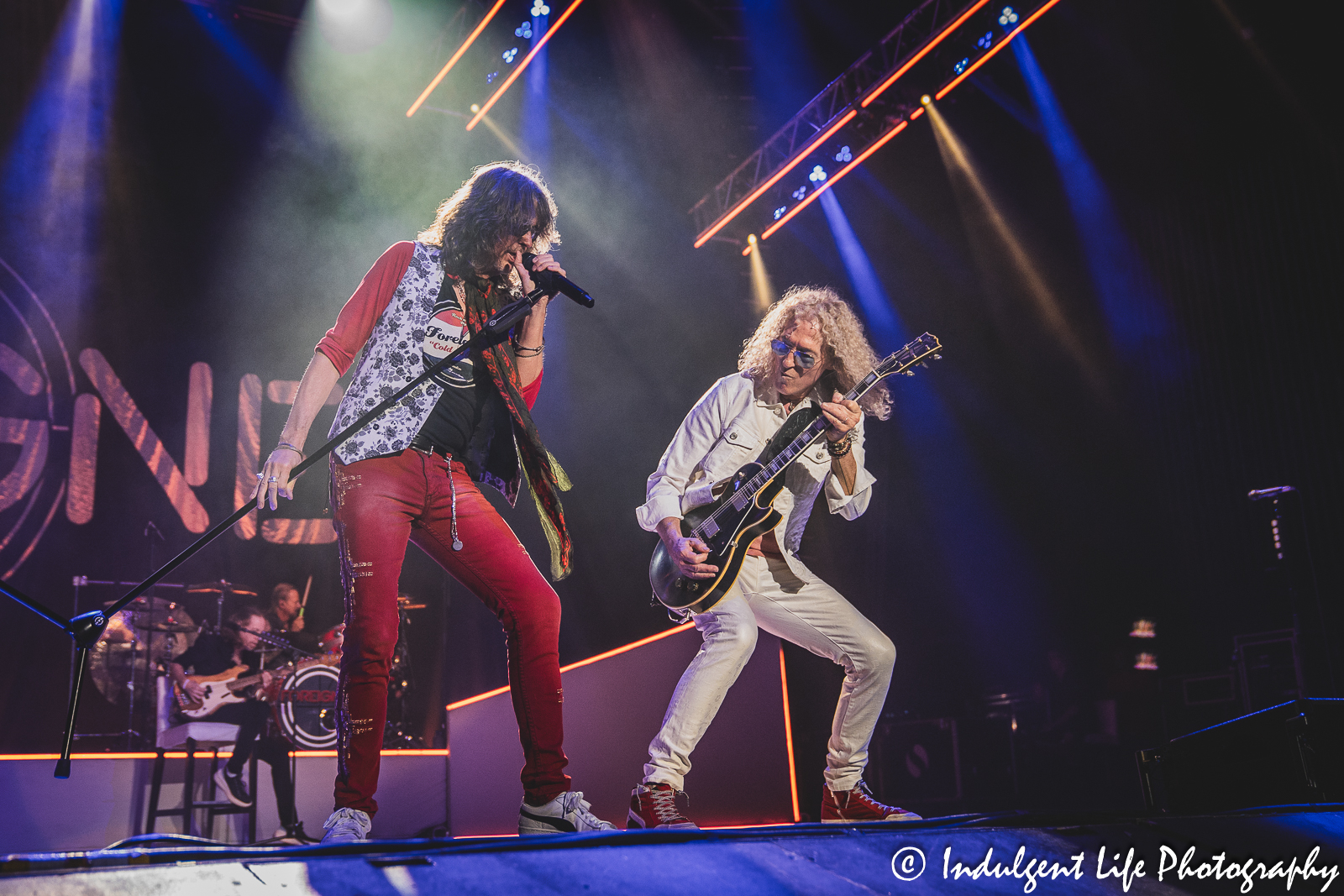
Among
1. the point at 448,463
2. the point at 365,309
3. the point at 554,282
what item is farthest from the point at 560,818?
the point at 365,309

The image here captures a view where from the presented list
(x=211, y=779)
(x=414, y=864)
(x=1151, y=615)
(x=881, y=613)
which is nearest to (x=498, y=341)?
(x=414, y=864)

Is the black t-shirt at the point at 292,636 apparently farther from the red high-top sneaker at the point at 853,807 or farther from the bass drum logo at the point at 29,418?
the red high-top sneaker at the point at 853,807

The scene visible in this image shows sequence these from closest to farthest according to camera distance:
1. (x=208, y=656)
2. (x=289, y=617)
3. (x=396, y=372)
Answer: (x=396, y=372)
(x=208, y=656)
(x=289, y=617)

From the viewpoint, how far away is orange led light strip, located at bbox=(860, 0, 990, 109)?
6.82 meters

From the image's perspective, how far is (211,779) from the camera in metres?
6.72

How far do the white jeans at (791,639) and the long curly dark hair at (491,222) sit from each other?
1431 millimetres

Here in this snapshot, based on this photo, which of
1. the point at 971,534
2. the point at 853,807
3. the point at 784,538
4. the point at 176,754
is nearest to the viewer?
the point at 853,807

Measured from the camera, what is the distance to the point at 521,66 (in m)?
7.56

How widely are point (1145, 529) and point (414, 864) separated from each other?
29.7 ft

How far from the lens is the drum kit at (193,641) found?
676 cm

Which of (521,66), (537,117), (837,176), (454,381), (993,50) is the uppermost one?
(537,117)

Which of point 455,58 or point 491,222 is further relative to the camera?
point 455,58

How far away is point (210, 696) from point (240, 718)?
0.26 m

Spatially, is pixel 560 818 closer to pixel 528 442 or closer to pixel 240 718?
pixel 528 442
